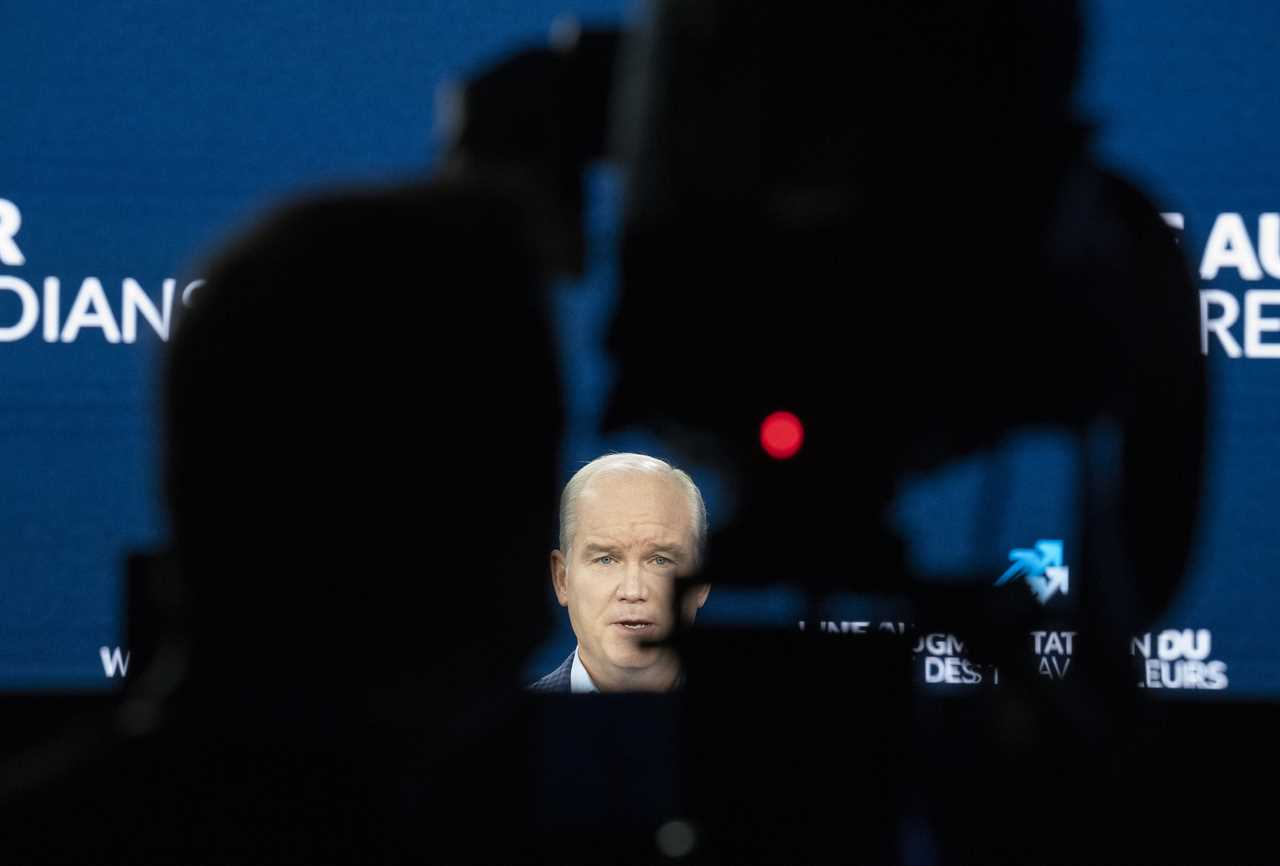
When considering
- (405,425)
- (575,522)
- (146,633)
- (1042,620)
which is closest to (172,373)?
(405,425)

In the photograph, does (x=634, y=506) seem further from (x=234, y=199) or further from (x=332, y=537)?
(x=332, y=537)

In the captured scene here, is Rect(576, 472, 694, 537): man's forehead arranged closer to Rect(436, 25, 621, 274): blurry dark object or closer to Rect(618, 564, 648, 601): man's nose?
Rect(618, 564, 648, 601): man's nose

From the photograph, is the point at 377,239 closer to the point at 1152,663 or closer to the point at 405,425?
the point at 405,425

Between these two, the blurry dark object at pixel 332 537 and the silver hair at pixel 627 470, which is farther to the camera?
the silver hair at pixel 627 470

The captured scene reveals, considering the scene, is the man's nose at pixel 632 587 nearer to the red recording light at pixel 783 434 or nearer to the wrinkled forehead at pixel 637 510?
the wrinkled forehead at pixel 637 510

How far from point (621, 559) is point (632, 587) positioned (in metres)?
0.05

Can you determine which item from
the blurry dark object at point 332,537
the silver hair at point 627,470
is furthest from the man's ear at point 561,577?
the blurry dark object at point 332,537

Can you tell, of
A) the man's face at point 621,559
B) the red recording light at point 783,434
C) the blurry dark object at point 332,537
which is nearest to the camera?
the blurry dark object at point 332,537

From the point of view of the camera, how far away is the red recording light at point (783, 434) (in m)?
0.69

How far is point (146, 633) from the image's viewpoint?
1.53m

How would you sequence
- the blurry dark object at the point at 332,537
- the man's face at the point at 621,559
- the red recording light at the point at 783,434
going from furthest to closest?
the man's face at the point at 621,559 → the red recording light at the point at 783,434 → the blurry dark object at the point at 332,537

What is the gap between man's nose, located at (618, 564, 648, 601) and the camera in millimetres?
1981

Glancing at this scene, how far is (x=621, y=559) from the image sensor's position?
200cm

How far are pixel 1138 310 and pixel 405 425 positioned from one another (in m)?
0.39
